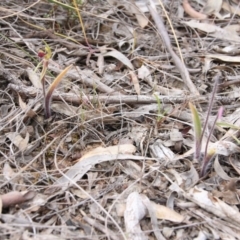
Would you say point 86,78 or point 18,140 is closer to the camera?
point 18,140

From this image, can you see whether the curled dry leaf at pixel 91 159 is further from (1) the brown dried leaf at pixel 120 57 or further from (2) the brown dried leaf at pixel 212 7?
(2) the brown dried leaf at pixel 212 7

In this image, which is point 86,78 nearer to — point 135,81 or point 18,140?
point 135,81

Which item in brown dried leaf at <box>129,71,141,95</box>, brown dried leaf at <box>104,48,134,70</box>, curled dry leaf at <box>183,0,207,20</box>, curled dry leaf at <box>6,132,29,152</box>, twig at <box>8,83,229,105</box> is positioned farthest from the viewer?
curled dry leaf at <box>183,0,207,20</box>

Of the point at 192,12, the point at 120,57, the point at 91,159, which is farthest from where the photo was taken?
the point at 192,12

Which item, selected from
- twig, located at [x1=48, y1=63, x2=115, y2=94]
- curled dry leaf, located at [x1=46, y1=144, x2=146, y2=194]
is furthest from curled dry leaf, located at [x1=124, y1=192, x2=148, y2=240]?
twig, located at [x1=48, y1=63, x2=115, y2=94]

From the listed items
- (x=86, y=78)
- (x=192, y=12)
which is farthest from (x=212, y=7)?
(x=86, y=78)

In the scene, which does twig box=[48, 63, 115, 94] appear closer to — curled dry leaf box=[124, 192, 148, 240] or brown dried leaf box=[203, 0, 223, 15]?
curled dry leaf box=[124, 192, 148, 240]

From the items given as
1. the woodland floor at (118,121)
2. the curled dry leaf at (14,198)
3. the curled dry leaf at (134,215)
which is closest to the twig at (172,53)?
the woodland floor at (118,121)
